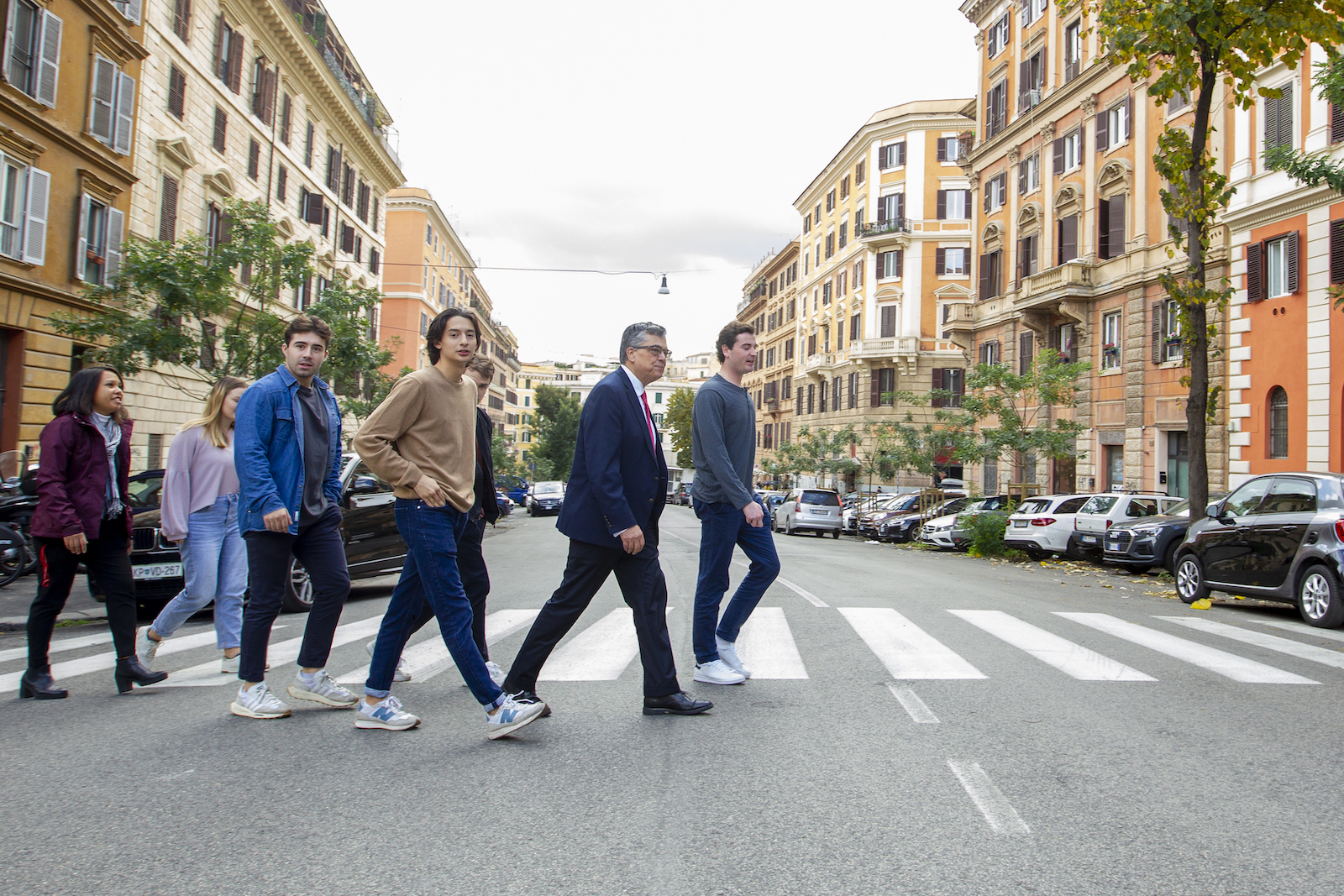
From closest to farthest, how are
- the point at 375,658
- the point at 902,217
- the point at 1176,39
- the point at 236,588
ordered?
the point at 375,658, the point at 236,588, the point at 1176,39, the point at 902,217

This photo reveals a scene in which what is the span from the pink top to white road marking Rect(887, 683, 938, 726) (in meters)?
4.21

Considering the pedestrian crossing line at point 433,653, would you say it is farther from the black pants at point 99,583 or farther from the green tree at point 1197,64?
the green tree at point 1197,64

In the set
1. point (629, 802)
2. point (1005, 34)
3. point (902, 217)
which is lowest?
point (629, 802)

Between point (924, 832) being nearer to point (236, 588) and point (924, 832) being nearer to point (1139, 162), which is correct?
point (236, 588)

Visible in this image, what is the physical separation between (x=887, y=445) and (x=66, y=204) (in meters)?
27.3

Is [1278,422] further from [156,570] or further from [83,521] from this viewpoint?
[83,521]

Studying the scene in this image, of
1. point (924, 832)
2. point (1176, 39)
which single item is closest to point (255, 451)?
point (924, 832)

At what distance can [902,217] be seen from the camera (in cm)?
4862

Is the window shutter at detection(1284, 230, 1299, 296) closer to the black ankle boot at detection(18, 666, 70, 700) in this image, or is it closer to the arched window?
the arched window

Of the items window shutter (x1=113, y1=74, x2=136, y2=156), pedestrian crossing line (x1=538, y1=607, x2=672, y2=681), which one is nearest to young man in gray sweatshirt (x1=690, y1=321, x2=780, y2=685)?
pedestrian crossing line (x1=538, y1=607, x2=672, y2=681)

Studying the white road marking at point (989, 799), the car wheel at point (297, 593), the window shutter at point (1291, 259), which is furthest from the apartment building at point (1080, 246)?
the white road marking at point (989, 799)

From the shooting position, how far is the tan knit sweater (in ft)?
14.4

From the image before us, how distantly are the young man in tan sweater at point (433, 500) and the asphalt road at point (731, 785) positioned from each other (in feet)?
0.67

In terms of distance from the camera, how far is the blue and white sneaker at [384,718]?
457 centimetres
